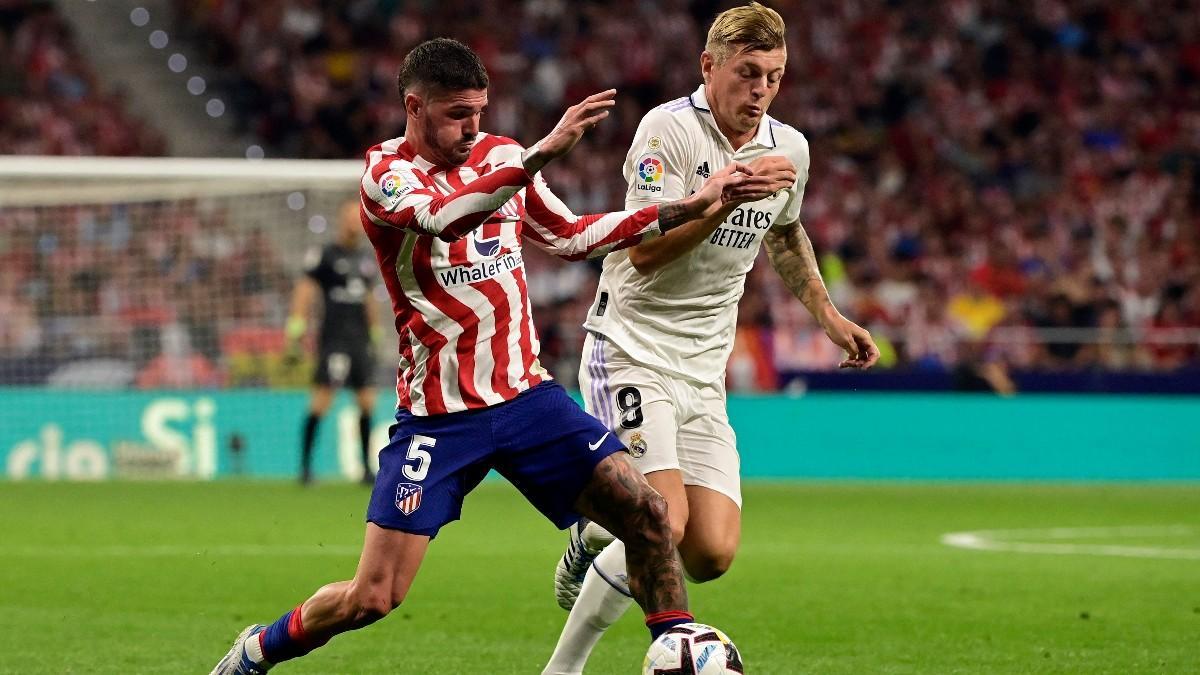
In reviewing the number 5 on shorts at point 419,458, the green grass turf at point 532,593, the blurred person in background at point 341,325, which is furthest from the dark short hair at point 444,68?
A: the blurred person in background at point 341,325

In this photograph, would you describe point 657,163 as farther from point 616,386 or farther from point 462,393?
point 462,393

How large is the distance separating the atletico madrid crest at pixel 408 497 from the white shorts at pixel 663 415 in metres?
0.99

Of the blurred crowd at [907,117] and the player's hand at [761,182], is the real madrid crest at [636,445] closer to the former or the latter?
the player's hand at [761,182]

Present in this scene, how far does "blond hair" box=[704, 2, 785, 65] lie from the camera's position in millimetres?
5766

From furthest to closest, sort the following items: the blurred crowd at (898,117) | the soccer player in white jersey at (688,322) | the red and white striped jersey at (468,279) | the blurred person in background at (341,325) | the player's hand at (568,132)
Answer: the blurred crowd at (898,117), the blurred person in background at (341,325), the soccer player in white jersey at (688,322), the red and white striped jersey at (468,279), the player's hand at (568,132)

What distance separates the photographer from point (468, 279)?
205 inches

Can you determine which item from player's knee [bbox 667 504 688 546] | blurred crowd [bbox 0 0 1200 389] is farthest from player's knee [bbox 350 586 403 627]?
blurred crowd [bbox 0 0 1200 389]

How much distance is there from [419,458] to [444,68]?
3.73ft

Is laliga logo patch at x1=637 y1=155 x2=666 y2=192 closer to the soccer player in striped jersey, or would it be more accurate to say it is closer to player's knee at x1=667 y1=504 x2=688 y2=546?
the soccer player in striped jersey

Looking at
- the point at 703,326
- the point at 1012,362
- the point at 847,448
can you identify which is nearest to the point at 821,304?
the point at 703,326

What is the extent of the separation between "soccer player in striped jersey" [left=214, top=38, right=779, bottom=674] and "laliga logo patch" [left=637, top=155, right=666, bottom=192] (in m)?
0.60

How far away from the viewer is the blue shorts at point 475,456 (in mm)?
5121

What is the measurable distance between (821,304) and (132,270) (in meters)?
11.8

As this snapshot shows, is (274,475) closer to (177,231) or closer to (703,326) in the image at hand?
(177,231)
